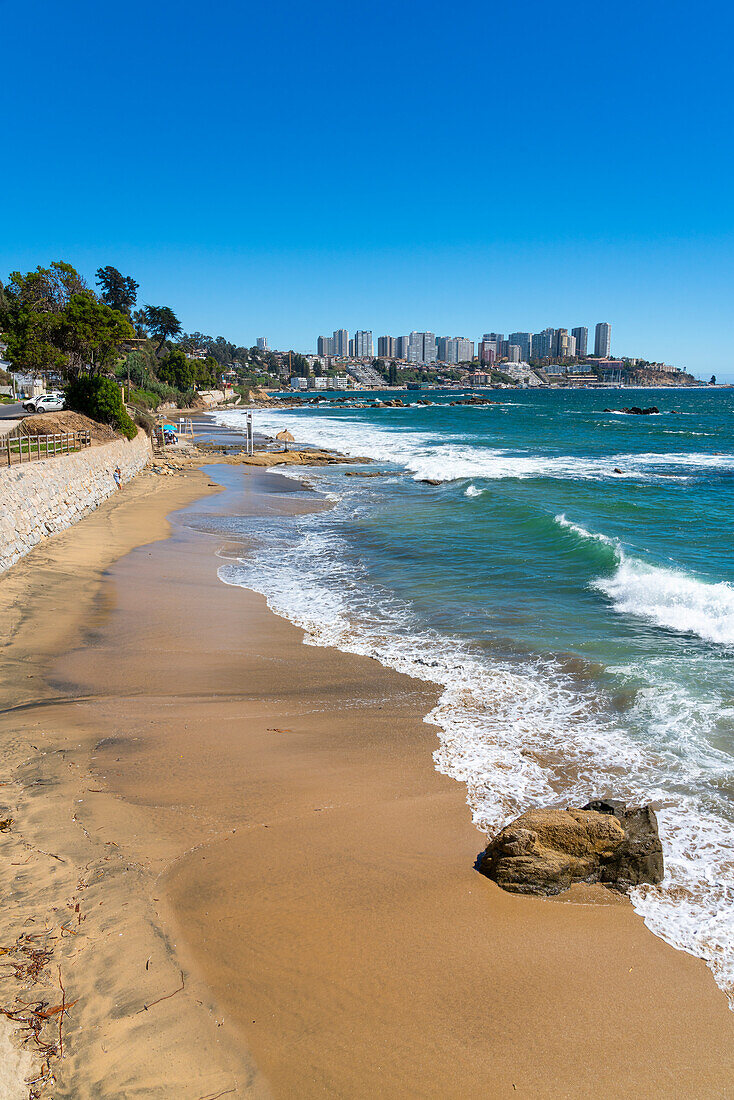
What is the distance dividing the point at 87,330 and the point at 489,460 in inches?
962

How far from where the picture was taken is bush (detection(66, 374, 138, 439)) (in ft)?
97.0

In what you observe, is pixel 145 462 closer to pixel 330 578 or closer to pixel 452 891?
pixel 330 578

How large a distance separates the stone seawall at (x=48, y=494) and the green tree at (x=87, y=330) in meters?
7.84

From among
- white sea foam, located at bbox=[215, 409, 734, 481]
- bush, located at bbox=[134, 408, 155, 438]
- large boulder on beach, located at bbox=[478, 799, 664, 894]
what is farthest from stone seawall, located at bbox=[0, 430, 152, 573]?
white sea foam, located at bbox=[215, 409, 734, 481]

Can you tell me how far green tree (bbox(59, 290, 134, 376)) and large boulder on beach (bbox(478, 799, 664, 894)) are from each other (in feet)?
108

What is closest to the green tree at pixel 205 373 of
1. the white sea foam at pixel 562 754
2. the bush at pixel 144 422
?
the bush at pixel 144 422

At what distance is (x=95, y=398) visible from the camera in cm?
2956

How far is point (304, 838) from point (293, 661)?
14.5 ft

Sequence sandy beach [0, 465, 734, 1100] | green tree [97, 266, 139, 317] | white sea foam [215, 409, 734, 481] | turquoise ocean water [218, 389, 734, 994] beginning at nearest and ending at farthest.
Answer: sandy beach [0, 465, 734, 1100], turquoise ocean water [218, 389, 734, 994], white sea foam [215, 409, 734, 481], green tree [97, 266, 139, 317]

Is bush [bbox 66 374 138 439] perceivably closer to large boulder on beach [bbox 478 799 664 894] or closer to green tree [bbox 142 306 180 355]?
large boulder on beach [bbox 478 799 664 894]

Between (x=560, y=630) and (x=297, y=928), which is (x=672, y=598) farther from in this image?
(x=297, y=928)

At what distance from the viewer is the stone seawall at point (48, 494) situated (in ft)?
49.2

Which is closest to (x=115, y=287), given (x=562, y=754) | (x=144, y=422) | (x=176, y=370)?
(x=176, y=370)

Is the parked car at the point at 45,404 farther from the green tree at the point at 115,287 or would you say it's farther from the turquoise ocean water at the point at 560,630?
the green tree at the point at 115,287
